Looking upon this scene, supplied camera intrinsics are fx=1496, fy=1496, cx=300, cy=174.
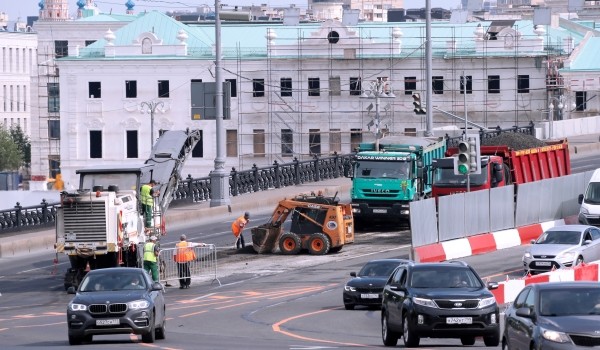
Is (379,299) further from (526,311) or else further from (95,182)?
(526,311)

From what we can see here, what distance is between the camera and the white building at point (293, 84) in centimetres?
9653

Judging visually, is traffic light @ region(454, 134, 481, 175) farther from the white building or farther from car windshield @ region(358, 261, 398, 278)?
the white building

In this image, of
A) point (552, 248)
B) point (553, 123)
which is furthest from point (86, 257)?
point (553, 123)

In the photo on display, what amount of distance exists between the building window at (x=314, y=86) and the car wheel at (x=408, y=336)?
7521cm

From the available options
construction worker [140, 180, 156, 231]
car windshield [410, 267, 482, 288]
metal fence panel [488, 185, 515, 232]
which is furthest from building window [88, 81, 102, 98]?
car windshield [410, 267, 482, 288]

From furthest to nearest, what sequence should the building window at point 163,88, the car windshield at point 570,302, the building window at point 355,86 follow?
the building window at point 163,88 → the building window at point 355,86 → the car windshield at point 570,302

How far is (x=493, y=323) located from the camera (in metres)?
23.4

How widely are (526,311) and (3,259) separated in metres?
28.1

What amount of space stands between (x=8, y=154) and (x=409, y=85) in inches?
2351

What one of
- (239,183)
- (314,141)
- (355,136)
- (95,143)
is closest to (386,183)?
(239,183)

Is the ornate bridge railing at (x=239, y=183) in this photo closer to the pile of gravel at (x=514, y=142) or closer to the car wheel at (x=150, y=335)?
the pile of gravel at (x=514, y=142)

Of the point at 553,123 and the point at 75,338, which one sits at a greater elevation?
the point at 553,123

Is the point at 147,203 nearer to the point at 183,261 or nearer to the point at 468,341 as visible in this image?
the point at 183,261

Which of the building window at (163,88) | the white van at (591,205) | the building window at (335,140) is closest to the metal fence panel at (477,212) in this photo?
the white van at (591,205)
